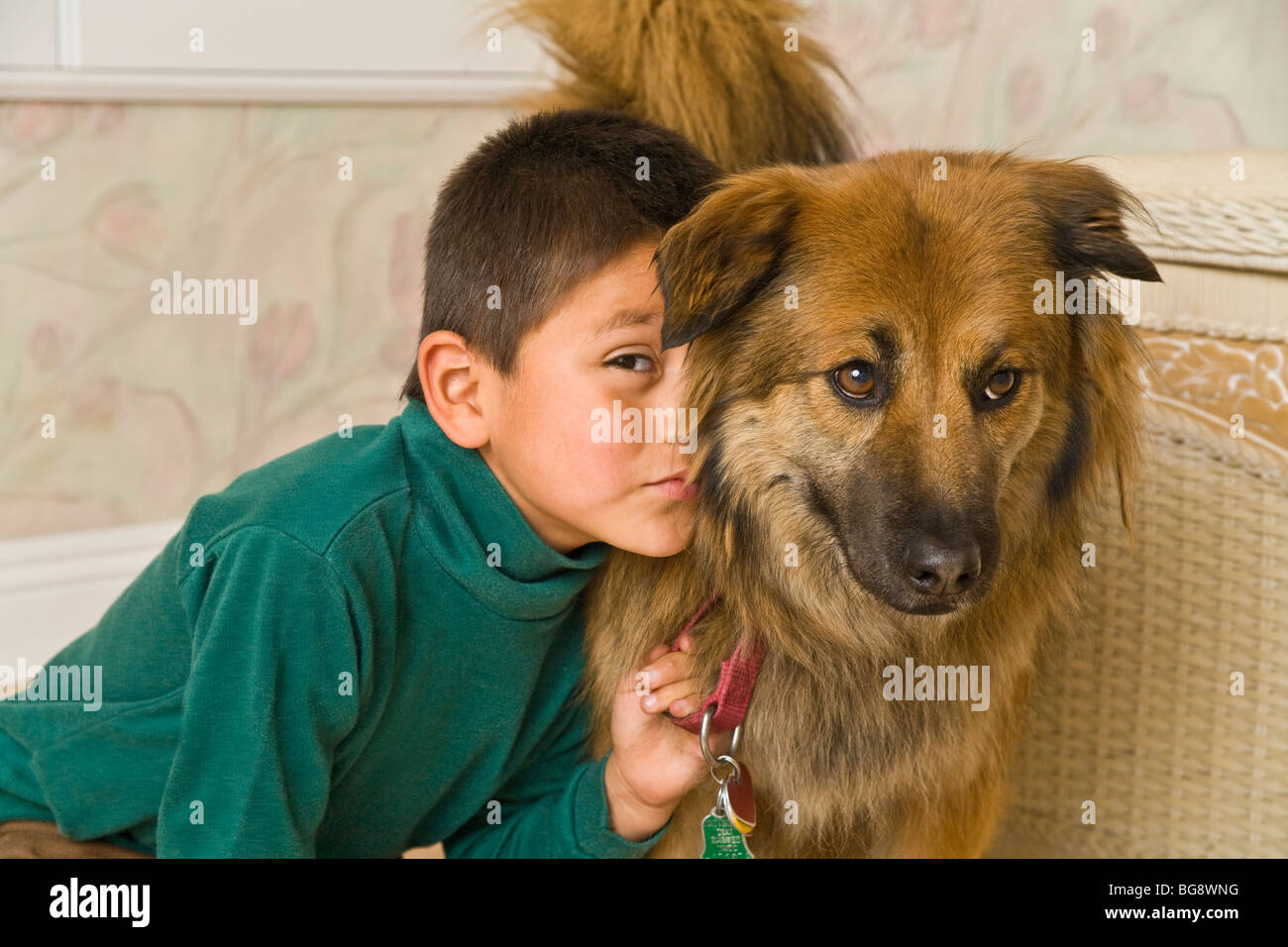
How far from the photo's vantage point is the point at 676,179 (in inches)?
54.1

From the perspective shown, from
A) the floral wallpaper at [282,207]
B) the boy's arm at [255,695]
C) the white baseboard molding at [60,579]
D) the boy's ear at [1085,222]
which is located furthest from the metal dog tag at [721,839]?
the white baseboard molding at [60,579]

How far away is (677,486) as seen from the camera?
1.34m

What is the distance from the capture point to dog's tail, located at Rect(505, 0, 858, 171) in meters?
1.78

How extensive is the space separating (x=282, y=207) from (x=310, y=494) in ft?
4.51

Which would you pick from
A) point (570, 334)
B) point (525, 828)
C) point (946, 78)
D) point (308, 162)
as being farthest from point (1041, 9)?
point (525, 828)

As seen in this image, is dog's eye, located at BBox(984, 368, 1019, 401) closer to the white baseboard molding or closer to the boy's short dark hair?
the boy's short dark hair

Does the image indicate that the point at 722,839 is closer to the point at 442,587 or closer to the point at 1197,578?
the point at 442,587

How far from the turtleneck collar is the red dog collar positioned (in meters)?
0.20

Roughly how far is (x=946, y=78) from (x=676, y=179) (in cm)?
176

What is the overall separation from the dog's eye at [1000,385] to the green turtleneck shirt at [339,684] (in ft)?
1.57

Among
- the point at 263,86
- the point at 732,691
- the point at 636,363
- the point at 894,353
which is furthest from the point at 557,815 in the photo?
the point at 263,86

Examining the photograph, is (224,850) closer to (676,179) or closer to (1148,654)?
(676,179)

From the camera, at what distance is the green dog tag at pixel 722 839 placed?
54.9 inches

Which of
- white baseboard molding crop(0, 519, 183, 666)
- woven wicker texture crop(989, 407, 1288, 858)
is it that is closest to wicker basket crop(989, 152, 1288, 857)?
woven wicker texture crop(989, 407, 1288, 858)
